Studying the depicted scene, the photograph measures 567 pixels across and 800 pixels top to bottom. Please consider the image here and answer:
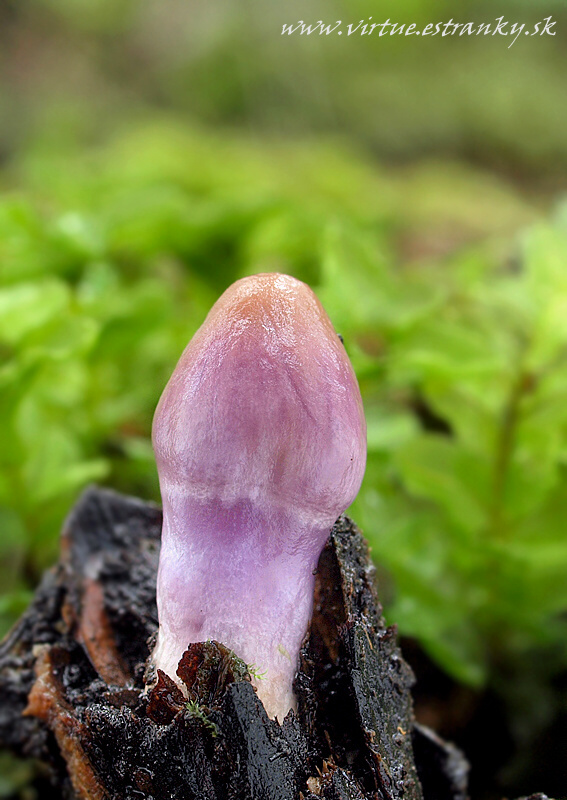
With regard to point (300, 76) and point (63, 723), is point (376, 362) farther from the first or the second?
point (300, 76)

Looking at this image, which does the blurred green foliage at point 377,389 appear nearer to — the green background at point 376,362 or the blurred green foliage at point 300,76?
the green background at point 376,362

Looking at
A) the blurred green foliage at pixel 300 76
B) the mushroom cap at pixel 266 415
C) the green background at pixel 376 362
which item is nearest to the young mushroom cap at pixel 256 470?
the mushroom cap at pixel 266 415

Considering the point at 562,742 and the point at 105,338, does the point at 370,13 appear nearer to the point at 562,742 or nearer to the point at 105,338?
the point at 105,338

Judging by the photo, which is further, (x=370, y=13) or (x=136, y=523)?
(x=370, y=13)

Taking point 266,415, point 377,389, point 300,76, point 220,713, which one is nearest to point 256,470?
point 266,415

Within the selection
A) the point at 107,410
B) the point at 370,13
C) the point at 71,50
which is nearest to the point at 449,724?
the point at 107,410

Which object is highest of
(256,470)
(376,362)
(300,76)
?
(300,76)

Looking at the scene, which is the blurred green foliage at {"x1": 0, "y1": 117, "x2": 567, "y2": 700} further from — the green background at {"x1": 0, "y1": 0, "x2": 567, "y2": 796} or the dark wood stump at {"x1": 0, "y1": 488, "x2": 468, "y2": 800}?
the dark wood stump at {"x1": 0, "y1": 488, "x2": 468, "y2": 800}
